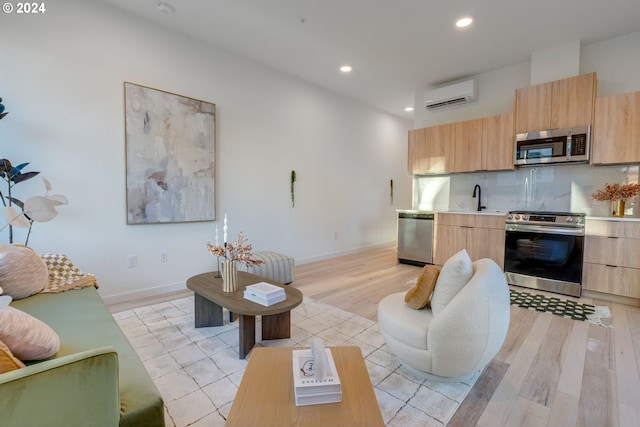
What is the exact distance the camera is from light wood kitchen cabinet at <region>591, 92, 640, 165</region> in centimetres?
311

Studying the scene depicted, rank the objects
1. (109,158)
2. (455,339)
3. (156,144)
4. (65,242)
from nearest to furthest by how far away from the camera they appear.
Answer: (455,339) → (65,242) → (109,158) → (156,144)

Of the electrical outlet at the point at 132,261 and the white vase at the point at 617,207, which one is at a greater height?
the white vase at the point at 617,207

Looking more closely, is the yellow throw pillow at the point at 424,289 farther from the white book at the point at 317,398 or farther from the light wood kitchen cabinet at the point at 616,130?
the light wood kitchen cabinet at the point at 616,130

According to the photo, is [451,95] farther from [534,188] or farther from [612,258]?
[612,258]

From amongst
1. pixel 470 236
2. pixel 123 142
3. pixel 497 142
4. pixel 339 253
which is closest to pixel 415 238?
pixel 470 236

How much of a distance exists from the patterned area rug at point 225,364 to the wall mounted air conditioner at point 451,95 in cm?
372

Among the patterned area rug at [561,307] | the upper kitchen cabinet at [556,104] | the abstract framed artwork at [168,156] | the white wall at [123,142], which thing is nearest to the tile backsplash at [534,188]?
the upper kitchen cabinet at [556,104]

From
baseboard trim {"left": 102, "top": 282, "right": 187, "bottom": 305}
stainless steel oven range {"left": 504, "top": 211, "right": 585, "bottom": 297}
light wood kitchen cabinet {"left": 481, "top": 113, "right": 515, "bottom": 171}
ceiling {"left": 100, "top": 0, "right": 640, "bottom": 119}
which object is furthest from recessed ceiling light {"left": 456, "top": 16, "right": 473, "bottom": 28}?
baseboard trim {"left": 102, "top": 282, "right": 187, "bottom": 305}

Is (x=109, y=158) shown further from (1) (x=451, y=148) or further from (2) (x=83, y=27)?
(1) (x=451, y=148)

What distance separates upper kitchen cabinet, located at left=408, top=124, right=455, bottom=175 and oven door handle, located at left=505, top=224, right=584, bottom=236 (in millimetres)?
1268

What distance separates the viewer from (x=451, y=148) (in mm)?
4500

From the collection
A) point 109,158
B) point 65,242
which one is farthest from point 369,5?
point 65,242

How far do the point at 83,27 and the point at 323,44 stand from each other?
2470 millimetres

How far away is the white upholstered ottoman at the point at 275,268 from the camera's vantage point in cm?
341
